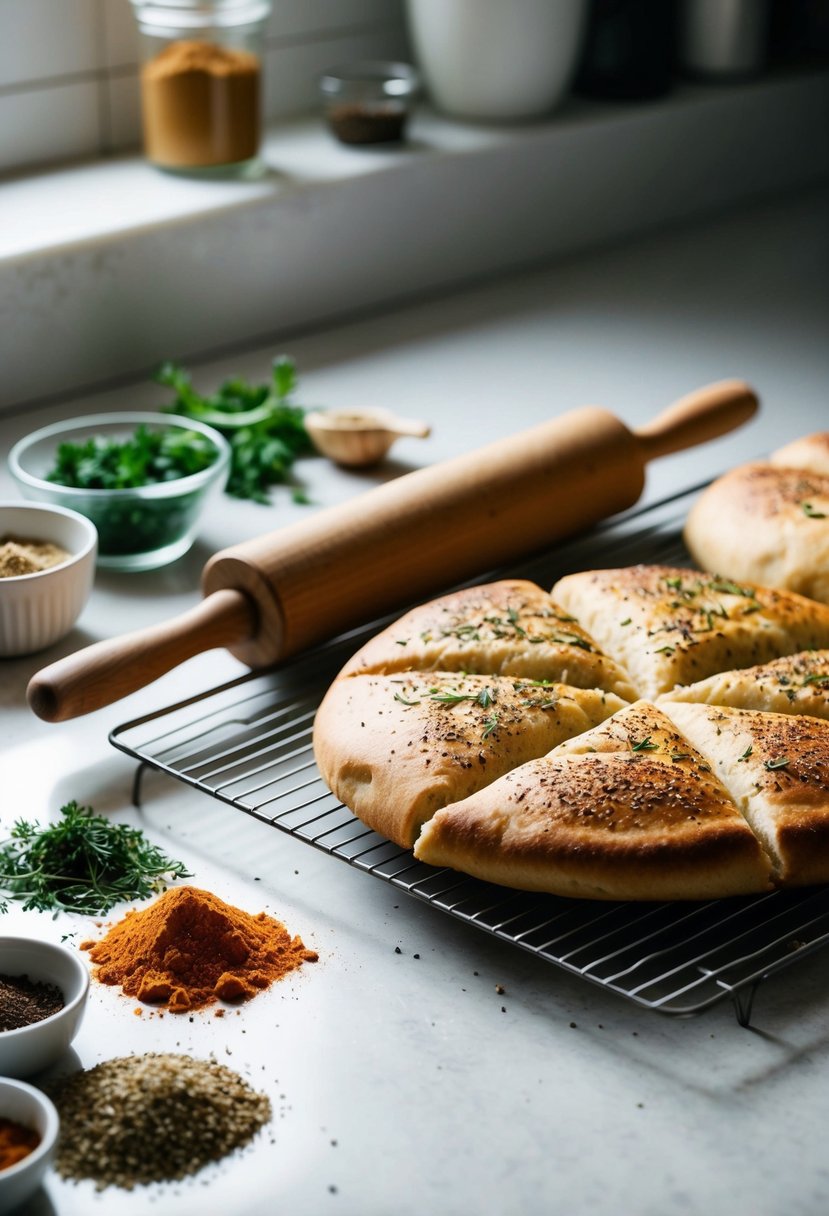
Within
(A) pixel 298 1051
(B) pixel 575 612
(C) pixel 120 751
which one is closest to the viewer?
(A) pixel 298 1051

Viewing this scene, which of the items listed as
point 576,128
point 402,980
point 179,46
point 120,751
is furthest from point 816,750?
point 576,128

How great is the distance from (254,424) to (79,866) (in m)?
1.00

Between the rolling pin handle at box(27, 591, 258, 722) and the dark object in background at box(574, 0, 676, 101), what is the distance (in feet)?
6.52

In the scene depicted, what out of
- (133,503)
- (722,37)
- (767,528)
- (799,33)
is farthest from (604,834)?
(799,33)

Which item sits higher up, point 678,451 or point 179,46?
point 179,46

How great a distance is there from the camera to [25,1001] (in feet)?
3.87

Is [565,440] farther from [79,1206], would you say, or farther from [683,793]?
[79,1206]

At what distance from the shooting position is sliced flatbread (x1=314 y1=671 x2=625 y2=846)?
140 centimetres

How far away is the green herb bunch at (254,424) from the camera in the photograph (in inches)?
86.9

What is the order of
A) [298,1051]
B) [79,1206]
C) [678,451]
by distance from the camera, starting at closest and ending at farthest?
[79,1206] → [298,1051] → [678,451]

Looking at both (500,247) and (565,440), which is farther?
(500,247)

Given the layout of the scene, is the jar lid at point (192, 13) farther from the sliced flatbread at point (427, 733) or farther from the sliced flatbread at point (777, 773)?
the sliced flatbread at point (777, 773)

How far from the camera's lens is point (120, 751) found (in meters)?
1.61

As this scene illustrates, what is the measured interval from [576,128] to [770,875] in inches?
84.2
